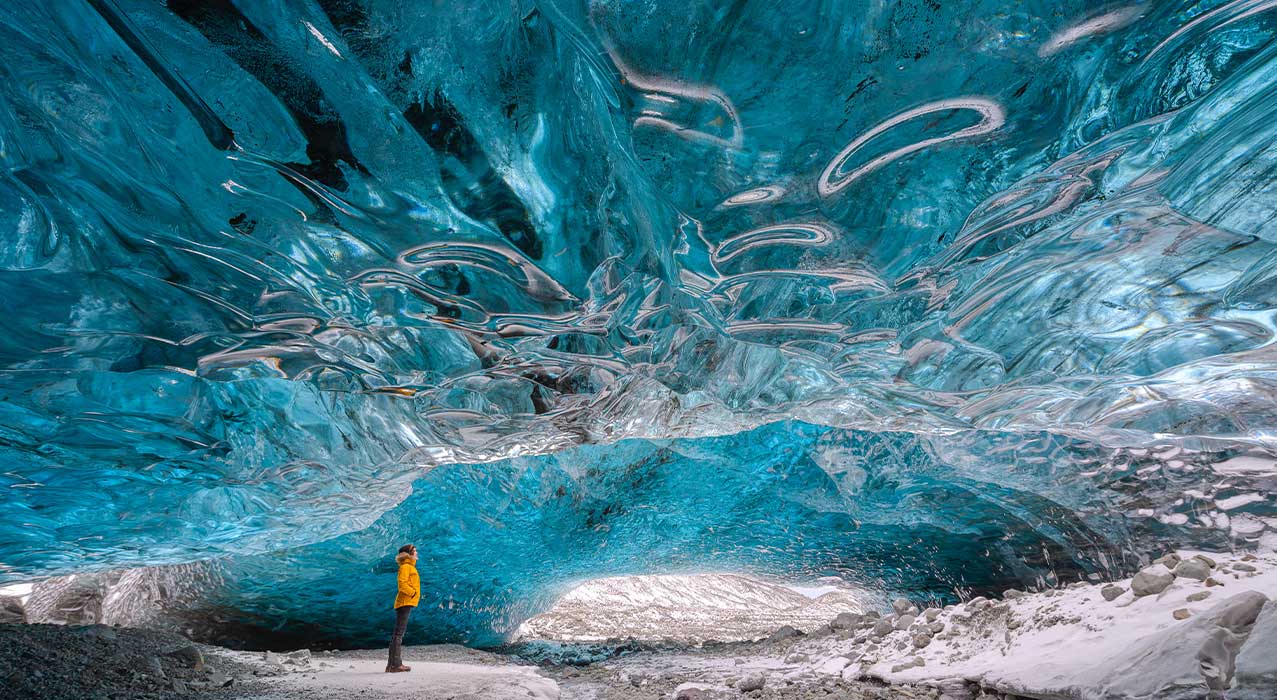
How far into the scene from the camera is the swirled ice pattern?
2.66m

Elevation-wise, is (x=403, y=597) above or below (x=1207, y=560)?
below

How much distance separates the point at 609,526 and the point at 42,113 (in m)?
8.01

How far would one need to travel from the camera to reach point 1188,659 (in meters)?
2.72

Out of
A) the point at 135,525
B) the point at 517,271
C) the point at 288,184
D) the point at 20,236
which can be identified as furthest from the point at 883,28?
the point at 135,525

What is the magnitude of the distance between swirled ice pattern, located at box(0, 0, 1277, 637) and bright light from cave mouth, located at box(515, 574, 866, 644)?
7172mm

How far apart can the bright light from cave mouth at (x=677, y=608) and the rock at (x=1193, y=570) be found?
9347mm

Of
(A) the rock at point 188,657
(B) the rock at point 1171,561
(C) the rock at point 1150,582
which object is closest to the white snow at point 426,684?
(A) the rock at point 188,657

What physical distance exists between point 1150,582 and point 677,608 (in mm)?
11372

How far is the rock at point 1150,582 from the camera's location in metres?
4.41

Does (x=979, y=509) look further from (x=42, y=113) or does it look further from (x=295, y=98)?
(x=42, y=113)

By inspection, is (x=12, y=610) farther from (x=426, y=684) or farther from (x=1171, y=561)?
(x=1171, y=561)

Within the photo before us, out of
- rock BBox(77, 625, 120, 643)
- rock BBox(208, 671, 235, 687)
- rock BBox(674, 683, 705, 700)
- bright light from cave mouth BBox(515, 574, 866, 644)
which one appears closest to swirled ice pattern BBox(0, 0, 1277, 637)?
rock BBox(77, 625, 120, 643)

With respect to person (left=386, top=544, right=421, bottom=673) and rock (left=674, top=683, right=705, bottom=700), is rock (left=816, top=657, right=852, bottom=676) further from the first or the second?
person (left=386, top=544, right=421, bottom=673)

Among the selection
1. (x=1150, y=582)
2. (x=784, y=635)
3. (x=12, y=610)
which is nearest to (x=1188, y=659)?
(x=1150, y=582)
